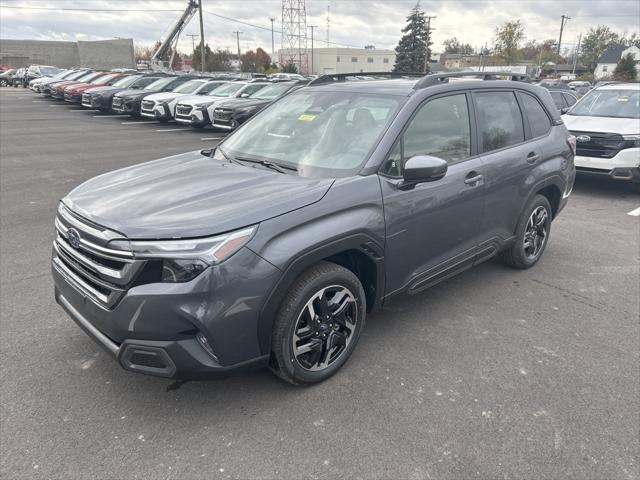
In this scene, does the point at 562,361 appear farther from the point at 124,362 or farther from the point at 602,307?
the point at 124,362

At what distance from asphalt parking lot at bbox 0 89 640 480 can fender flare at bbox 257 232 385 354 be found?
0.55 m

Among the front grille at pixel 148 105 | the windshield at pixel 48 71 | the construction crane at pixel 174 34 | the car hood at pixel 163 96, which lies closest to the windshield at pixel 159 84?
the car hood at pixel 163 96

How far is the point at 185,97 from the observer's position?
17.5 metres

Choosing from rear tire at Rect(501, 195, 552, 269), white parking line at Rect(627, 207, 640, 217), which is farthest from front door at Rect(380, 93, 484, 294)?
white parking line at Rect(627, 207, 640, 217)

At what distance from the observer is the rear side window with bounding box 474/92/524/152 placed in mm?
4012

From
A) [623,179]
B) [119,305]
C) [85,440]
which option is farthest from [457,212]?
[623,179]

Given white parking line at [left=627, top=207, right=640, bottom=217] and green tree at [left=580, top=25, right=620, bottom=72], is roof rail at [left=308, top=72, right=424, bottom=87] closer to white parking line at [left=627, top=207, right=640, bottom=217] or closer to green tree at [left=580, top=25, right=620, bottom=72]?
white parking line at [left=627, top=207, right=640, bottom=217]

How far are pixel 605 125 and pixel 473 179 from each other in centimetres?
611

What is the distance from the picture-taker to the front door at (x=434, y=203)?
321 cm

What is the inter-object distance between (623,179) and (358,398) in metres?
7.16

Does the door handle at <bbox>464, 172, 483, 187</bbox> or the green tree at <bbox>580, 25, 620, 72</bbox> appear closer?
the door handle at <bbox>464, 172, 483, 187</bbox>

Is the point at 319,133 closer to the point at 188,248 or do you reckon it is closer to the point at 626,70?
the point at 188,248

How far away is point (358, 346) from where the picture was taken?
11.4 ft

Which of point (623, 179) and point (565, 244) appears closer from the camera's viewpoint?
point (565, 244)
